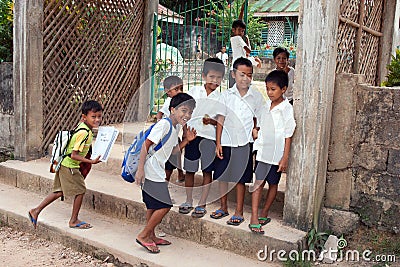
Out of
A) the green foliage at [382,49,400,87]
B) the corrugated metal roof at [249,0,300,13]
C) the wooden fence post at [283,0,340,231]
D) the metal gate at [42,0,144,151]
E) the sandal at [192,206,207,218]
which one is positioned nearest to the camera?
the wooden fence post at [283,0,340,231]

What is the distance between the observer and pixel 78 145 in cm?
396

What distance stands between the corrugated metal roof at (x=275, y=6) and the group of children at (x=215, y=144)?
50.4 feet

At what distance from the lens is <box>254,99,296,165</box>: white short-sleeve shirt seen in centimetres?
365

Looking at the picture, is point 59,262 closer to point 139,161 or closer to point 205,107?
point 139,161

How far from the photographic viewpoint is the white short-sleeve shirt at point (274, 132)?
3652 mm

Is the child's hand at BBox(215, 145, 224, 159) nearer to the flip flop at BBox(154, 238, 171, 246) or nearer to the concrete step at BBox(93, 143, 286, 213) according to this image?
the concrete step at BBox(93, 143, 286, 213)

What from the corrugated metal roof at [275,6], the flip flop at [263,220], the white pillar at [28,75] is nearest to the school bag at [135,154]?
the flip flop at [263,220]

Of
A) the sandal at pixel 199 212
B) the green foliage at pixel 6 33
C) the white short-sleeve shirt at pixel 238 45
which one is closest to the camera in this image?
the sandal at pixel 199 212

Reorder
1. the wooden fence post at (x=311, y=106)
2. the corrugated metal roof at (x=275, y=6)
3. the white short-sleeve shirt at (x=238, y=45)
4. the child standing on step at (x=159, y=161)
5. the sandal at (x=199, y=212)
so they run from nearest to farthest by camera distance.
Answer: the child standing on step at (x=159, y=161) < the wooden fence post at (x=311, y=106) < the sandal at (x=199, y=212) < the white short-sleeve shirt at (x=238, y=45) < the corrugated metal roof at (x=275, y=6)

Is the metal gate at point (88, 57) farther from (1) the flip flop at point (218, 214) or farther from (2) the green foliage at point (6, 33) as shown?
Answer: (1) the flip flop at point (218, 214)

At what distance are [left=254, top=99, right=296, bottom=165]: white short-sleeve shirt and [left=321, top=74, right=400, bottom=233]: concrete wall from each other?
0.47m

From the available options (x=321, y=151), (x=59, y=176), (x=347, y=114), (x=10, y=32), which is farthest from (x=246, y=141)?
(x=10, y=32)

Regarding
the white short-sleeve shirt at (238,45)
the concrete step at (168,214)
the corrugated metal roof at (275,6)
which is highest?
the corrugated metal roof at (275,6)

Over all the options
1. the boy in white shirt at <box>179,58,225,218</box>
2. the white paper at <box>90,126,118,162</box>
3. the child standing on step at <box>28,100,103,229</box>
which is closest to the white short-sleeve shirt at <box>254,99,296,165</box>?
the boy in white shirt at <box>179,58,225,218</box>
